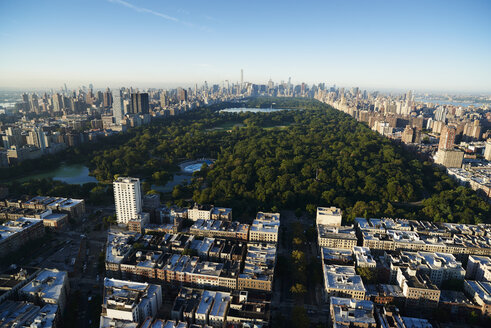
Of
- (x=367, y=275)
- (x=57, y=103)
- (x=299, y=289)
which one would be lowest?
(x=299, y=289)

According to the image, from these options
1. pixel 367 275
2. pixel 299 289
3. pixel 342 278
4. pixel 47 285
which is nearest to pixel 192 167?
pixel 47 285

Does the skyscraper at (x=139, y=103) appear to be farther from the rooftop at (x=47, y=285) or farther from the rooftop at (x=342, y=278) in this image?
the rooftop at (x=342, y=278)

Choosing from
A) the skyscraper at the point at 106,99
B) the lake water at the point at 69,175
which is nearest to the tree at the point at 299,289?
the lake water at the point at 69,175

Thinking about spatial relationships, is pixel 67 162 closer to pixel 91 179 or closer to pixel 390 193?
pixel 91 179

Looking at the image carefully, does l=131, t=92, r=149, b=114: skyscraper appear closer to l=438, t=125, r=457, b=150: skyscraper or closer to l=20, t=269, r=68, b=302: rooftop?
l=438, t=125, r=457, b=150: skyscraper

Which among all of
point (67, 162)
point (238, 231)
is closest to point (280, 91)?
point (67, 162)

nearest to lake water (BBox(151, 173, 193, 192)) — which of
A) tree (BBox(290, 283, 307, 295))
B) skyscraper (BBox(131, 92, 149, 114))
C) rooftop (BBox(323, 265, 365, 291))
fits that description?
tree (BBox(290, 283, 307, 295))

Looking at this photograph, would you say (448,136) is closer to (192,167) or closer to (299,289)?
(192,167)
